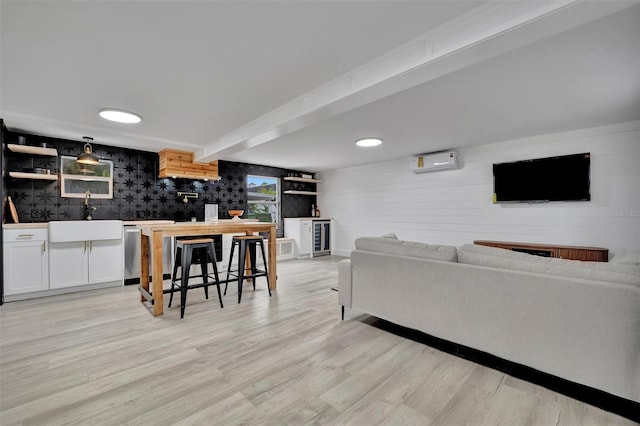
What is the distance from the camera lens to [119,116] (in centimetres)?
341

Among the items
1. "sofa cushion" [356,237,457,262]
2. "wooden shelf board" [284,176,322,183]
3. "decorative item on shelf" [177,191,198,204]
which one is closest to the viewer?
"sofa cushion" [356,237,457,262]

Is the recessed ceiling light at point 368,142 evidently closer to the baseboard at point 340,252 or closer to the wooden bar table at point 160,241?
the wooden bar table at point 160,241

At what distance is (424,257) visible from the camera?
94.6 inches

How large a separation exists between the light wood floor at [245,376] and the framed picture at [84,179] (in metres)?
2.11

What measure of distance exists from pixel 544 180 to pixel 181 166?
6.08 metres

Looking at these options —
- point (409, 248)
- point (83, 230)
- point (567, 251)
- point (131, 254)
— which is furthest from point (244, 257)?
point (567, 251)

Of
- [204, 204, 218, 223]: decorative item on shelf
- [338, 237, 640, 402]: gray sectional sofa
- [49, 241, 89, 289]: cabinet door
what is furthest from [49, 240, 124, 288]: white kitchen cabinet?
[338, 237, 640, 402]: gray sectional sofa

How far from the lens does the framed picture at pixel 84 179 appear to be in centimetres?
445

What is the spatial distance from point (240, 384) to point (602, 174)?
5.25 metres

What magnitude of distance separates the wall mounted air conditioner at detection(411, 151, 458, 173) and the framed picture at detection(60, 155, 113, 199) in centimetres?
561

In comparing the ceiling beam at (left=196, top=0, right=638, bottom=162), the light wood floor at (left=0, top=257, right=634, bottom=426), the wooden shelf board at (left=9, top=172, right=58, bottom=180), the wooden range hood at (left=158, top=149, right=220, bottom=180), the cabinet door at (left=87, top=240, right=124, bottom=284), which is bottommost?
the light wood floor at (left=0, top=257, right=634, bottom=426)

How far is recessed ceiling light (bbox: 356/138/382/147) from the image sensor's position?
4570 millimetres

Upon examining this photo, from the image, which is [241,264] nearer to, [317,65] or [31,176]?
[317,65]

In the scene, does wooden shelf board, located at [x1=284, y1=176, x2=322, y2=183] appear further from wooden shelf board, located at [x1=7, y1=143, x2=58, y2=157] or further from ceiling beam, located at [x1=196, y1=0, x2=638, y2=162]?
wooden shelf board, located at [x1=7, y1=143, x2=58, y2=157]
